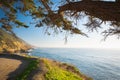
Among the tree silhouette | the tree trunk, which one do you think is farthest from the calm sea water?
the tree trunk

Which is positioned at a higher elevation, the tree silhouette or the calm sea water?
the tree silhouette

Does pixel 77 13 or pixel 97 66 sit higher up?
pixel 77 13

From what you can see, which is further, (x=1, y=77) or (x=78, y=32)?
(x=1, y=77)

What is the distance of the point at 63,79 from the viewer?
17078mm

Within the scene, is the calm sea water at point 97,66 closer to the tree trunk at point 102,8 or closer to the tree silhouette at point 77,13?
the tree silhouette at point 77,13

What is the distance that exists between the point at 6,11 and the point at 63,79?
7.68 meters

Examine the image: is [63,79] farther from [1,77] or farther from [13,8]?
[13,8]

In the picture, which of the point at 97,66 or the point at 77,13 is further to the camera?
the point at 97,66

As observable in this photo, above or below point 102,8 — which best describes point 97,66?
below

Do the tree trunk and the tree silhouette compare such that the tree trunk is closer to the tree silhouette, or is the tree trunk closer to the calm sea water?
the tree silhouette

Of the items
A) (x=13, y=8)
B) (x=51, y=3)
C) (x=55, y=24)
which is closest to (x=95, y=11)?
(x=55, y=24)

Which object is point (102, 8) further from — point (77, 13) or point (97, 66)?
point (97, 66)

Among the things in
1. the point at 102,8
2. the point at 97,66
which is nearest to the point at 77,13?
the point at 102,8

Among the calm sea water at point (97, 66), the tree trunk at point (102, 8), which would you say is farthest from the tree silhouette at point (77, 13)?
the calm sea water at point (97, 66)
